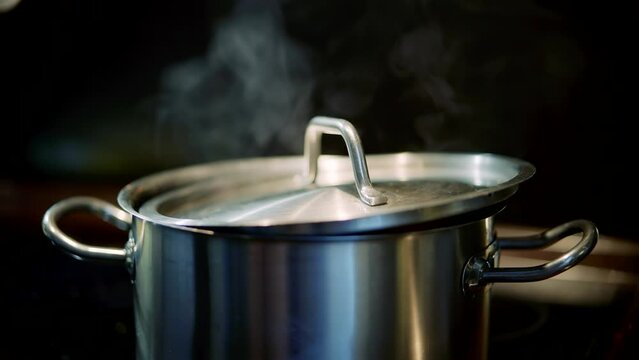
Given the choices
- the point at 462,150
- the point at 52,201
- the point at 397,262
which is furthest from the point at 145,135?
the point at 397,262

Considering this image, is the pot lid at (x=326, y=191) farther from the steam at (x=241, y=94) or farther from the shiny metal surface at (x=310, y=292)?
the steam at (x=241, y=94)

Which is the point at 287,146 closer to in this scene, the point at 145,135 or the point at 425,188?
the point at 145,135

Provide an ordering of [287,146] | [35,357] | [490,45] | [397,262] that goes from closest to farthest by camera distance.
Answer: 1. [397,262]
2. [35,357]
3. [490,45]
4. [287,146]

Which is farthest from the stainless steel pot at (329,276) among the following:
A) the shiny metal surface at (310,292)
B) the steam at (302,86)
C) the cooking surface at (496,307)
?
the steam at (302,86)

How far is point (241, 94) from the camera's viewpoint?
1.13 meters

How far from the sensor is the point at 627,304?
2.90 ft

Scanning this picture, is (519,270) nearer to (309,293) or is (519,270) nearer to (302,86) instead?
(309,293)

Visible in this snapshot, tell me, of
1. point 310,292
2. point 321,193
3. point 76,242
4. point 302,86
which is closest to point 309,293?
point 310,292

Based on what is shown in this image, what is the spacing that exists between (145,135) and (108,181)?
0.12 m

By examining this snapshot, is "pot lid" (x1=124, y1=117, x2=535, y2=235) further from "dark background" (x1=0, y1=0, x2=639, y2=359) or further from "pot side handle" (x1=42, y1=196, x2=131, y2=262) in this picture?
"dark background" (x1=0, y1=0, x2=639, y2=359)

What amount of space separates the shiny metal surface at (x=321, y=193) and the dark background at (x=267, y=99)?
0.22 m

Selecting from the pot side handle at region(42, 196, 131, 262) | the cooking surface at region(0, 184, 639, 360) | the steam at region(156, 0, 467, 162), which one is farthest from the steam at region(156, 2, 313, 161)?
the pot side handle at region(42, 196, 131, 262)

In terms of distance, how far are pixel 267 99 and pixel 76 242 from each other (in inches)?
19.8

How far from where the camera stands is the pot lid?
1.67 ft
